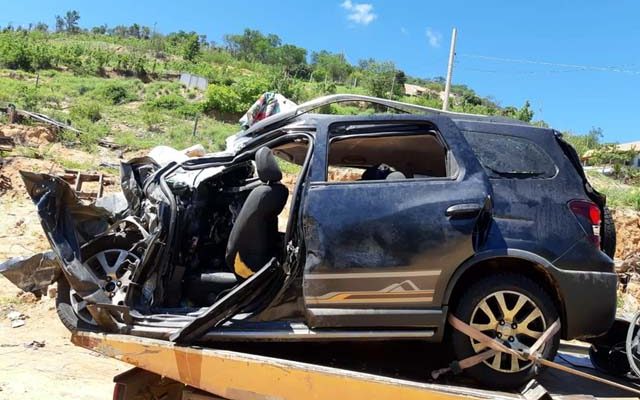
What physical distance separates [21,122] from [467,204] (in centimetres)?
2547

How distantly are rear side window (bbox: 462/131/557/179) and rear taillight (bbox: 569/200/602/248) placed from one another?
0.24m

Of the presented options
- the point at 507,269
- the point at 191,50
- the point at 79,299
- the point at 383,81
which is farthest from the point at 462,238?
the point at 191,50

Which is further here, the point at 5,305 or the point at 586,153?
the point at 586,153

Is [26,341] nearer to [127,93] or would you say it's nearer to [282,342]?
[282,342]

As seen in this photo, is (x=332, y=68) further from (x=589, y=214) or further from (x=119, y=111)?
(x=589, y=214)

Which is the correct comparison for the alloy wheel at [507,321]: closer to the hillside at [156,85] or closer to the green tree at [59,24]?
the hillside at [156,85]

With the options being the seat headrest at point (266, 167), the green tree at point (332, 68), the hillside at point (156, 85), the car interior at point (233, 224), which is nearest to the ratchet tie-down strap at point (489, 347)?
the car interior at point (233, 224)

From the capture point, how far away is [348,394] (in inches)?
125

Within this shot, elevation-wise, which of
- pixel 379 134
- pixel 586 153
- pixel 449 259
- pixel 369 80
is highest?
pixel 369 80

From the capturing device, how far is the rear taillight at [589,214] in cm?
357

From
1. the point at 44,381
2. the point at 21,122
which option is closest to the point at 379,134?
the point at 44,381

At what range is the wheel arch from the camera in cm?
346

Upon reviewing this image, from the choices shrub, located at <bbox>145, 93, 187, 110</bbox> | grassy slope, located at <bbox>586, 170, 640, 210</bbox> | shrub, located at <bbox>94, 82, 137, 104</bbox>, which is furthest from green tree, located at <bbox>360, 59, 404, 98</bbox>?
grassy slope, located at <bbox>586, 170, 640, 210</bbox>

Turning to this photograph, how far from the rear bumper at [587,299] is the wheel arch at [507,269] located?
44mm
